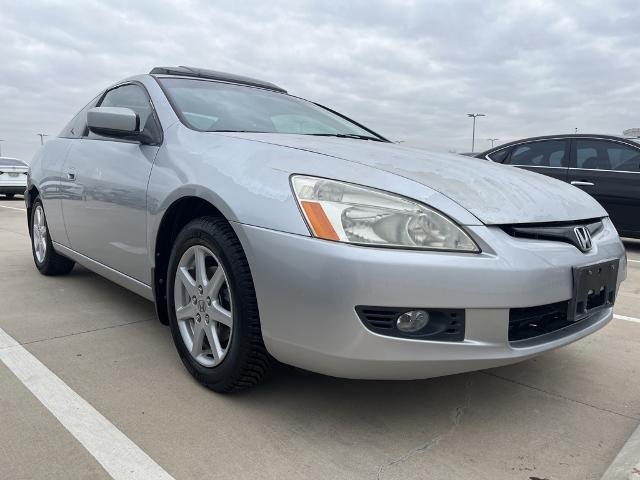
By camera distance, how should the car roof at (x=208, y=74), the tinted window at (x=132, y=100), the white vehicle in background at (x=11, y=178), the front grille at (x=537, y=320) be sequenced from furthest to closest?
the white vehicle in background at (x=11, y=178)
the car roof at (x=208, y=74)
the tinted window at (x=132, y=100)
the front grille at (x=537, y=320)

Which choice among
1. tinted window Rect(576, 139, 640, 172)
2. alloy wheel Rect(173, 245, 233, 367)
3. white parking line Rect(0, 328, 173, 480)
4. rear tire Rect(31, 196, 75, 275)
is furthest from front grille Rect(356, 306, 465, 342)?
tinted window Rect(576, 139, 640, 172)

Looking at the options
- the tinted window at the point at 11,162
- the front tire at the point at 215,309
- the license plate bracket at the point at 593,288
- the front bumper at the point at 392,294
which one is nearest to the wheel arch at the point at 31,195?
the front tire at the point at 215,309

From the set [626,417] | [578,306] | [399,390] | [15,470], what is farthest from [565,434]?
[15,470]

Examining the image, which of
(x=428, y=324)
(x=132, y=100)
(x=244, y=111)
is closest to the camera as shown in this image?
(x=428, y=324)

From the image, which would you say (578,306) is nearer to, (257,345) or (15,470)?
(257,345)

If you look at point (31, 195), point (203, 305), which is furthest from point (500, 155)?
point (203, 305)

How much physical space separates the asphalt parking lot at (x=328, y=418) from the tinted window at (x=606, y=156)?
398cm

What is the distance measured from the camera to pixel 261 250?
6.21 ft

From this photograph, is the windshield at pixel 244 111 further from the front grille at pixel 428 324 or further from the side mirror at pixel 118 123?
the front grille at pixel 428 324

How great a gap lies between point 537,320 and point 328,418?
0.86 metres

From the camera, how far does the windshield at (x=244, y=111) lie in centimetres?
266

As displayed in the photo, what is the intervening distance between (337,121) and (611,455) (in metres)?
2.34

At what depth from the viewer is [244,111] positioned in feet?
9.36

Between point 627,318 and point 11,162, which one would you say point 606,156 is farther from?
point 11,162
